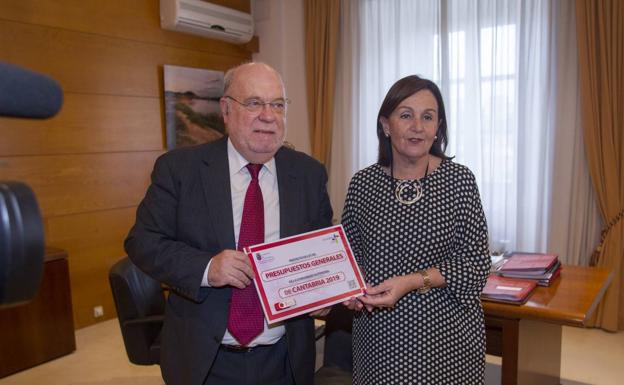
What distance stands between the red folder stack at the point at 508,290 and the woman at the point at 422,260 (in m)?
0.33

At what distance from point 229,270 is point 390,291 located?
45cm

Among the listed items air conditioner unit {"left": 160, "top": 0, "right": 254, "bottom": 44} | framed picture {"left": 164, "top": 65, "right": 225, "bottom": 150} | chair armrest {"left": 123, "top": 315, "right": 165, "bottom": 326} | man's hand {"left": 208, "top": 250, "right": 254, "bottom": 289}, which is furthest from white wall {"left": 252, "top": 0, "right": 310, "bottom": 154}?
man's hand {"left": 208, "top": 250, "right": 254, "bottom": 289}

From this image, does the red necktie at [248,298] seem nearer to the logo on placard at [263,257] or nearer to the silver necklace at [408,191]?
the logo on placard at [263,257]

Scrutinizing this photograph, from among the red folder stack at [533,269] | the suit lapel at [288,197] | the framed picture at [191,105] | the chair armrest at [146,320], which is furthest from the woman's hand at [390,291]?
the framed picture at [191,105]

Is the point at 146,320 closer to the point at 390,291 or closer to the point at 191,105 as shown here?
the point at 390,291

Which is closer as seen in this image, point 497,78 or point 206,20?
point 497,78

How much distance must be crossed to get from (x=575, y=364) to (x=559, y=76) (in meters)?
2.05

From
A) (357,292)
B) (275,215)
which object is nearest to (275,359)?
(357,292)

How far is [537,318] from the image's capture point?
167 cm

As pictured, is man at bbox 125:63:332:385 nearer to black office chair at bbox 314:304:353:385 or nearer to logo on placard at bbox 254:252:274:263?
logo on placard at bbox 254:252:274:263

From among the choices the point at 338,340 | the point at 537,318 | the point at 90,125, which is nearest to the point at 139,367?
the point at 338,340

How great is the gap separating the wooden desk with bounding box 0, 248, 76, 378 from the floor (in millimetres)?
72

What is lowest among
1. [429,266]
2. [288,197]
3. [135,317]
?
[135,317]

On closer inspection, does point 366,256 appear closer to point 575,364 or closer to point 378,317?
point 378,317
